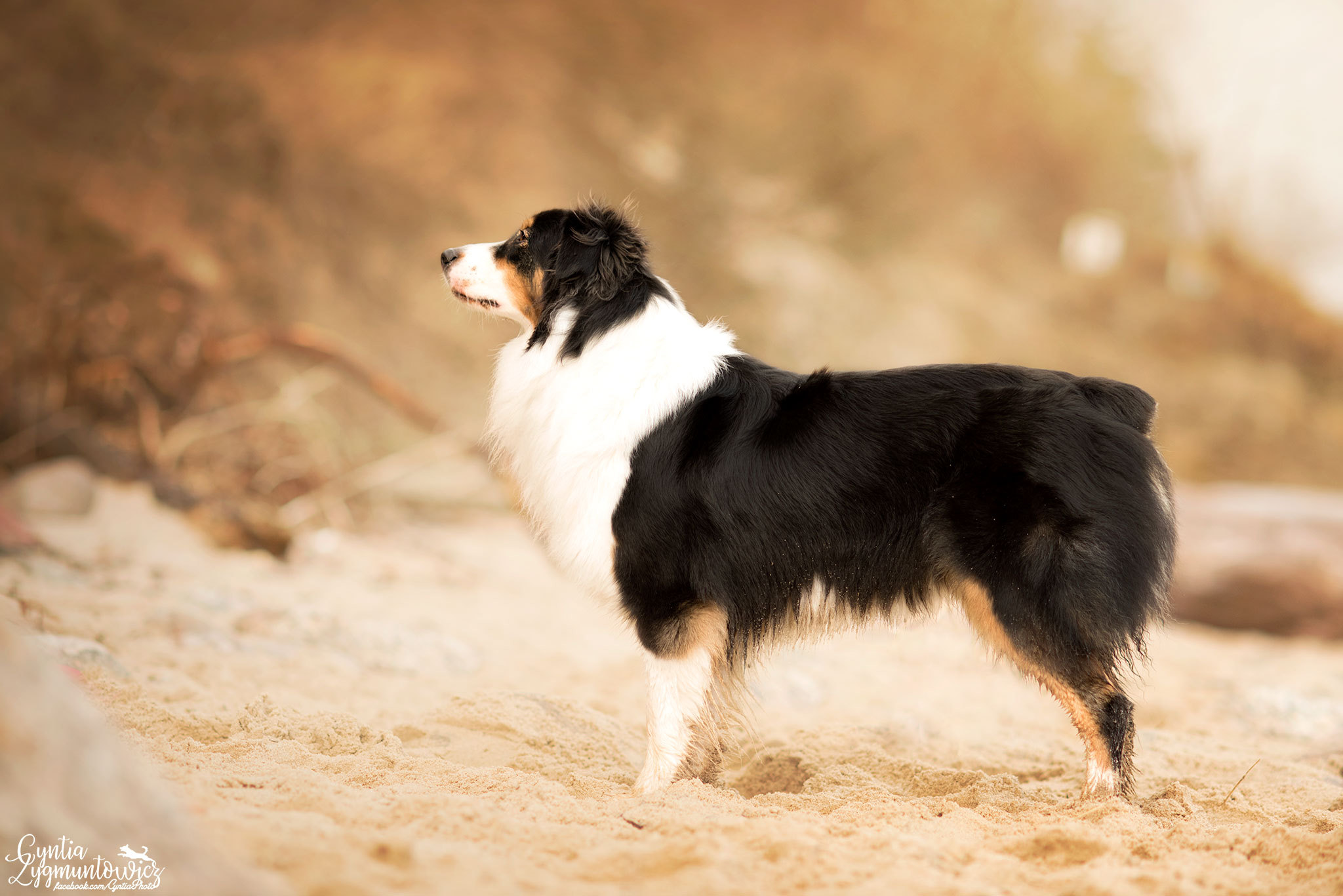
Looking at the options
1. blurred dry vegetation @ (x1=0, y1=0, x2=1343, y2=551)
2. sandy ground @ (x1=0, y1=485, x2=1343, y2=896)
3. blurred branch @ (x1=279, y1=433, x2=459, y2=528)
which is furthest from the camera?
blurred dry vegetation @ (x1=0, y1=0, x2=1343, y2=551)

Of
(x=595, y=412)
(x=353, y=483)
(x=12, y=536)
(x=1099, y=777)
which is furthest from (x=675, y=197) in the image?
(x=1099, y=777)

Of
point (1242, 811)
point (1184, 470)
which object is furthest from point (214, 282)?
point (1184, 470)

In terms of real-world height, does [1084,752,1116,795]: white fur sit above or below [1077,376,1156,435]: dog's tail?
below

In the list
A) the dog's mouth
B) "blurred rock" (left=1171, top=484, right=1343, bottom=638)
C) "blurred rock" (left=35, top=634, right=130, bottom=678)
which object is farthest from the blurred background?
the dog's mouth

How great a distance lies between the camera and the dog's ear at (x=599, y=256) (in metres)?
3.05

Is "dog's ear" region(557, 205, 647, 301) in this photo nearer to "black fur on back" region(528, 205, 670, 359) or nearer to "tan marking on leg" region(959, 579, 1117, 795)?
"black fur on back" region(528, 205, 670, 359)

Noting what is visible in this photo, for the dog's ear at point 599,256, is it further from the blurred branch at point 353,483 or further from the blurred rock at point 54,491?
the blurred rock at point 54,491

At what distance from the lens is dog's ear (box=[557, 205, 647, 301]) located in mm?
3055

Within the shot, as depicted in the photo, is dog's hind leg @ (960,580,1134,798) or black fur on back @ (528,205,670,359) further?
black fur on back @ (528,205,670,359)

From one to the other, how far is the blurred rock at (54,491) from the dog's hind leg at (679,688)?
4.66 metres

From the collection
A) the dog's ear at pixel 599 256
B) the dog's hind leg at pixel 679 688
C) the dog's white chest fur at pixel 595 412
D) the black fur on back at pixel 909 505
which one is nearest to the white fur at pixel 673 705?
the dog's hind leg at pixel 679 688

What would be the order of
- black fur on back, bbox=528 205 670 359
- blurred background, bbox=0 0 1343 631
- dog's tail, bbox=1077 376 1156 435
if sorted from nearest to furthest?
1. dog's tail, bbox=1077 376 1156 435
2. black fur on back, bbox=528 205 670 359
3. blurred background, bbox=0 0 1343 631

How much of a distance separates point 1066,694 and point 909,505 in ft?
2.35

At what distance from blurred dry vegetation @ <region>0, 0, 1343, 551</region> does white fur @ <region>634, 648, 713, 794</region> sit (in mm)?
4207
